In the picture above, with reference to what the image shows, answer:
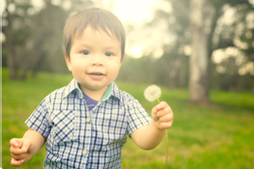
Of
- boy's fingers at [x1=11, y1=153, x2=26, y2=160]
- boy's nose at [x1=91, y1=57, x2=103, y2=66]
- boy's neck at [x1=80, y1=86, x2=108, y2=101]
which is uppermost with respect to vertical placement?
boy's nose at [x1=91, y1=57, x2=103, y2=66]

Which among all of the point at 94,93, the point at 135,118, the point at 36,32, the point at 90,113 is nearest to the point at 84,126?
the point at 90,113

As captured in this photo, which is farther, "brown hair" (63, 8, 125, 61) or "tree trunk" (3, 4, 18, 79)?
"tree trunk" (3, 4, 18, 79)

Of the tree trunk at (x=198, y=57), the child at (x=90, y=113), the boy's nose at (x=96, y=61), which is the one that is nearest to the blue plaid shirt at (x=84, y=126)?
the child at (x=90, y=113)

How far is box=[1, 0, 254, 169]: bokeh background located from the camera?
3254 mm

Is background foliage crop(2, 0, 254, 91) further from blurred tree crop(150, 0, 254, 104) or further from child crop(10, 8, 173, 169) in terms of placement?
child crop(10, 8, 173, 169)

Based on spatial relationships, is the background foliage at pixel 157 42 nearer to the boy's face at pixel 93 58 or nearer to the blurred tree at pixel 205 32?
the blurred tree at pixel 205 32

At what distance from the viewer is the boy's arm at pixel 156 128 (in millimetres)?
924

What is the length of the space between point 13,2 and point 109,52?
16.2 meters

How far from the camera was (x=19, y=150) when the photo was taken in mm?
1041

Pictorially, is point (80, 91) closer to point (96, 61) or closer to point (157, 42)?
point (96, 61)

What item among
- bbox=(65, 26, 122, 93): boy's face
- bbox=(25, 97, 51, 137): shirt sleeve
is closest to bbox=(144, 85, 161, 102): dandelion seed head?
bbox=(65, 26, 122, 93): boy's face

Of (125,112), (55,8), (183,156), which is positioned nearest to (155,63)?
(55,8)

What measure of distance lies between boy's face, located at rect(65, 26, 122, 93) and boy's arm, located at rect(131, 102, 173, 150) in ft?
1.15

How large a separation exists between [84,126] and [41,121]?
301 mm
